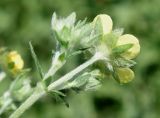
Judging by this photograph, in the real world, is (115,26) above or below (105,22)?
below

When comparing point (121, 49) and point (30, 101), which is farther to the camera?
point (121, 49)

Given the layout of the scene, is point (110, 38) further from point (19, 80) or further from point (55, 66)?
point (19, 80)

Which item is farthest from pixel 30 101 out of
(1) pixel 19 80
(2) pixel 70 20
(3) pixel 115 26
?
(3) pixel 115 26

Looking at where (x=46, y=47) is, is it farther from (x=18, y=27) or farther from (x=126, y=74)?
Answer: (x=126, y=74)

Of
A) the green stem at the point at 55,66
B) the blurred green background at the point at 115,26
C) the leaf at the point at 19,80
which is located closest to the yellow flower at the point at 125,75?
the green stem at the point at 55,66

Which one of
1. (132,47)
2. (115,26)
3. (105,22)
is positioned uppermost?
(105,22)
